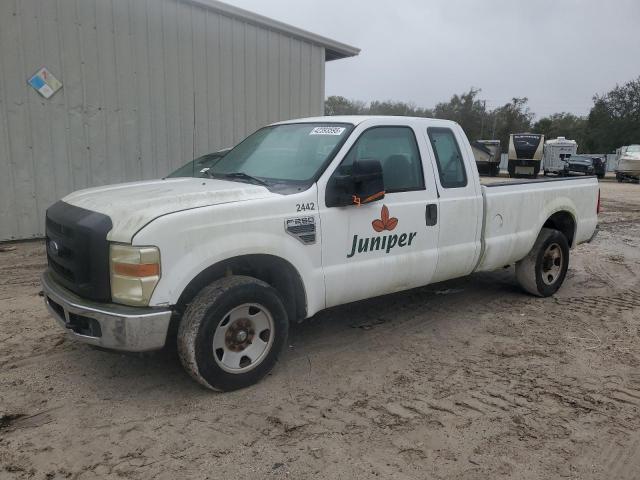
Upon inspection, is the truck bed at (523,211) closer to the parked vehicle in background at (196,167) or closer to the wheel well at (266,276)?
the wheel well at (266,276)

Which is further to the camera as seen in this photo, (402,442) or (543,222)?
(543,222)

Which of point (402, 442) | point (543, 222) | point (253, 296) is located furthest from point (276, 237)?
point (543, 222)

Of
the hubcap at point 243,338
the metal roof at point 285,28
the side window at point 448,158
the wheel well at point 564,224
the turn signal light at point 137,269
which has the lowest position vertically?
the hubcap at point 243,338

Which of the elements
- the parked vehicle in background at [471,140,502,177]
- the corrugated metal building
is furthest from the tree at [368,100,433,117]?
the corrugated metal building

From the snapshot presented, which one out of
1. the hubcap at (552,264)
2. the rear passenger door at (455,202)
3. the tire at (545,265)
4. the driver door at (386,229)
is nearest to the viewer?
the driver door at (386,229)

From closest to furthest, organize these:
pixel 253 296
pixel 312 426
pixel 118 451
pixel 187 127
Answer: pixel 118 451 → pixel 312 426 → pixel 253 296 → pixel 187 127

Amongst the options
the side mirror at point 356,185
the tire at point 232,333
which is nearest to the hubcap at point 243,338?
the tire at point 232,333

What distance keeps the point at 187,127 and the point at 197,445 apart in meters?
7.91

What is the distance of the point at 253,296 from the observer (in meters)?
3.46

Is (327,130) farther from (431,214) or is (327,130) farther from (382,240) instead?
(431,214)

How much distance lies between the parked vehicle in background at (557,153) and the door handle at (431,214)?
34090mm

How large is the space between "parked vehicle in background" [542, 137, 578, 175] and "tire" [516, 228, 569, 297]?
32.0m

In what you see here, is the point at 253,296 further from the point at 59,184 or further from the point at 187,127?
the point at 187,127

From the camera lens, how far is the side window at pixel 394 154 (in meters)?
4.22
